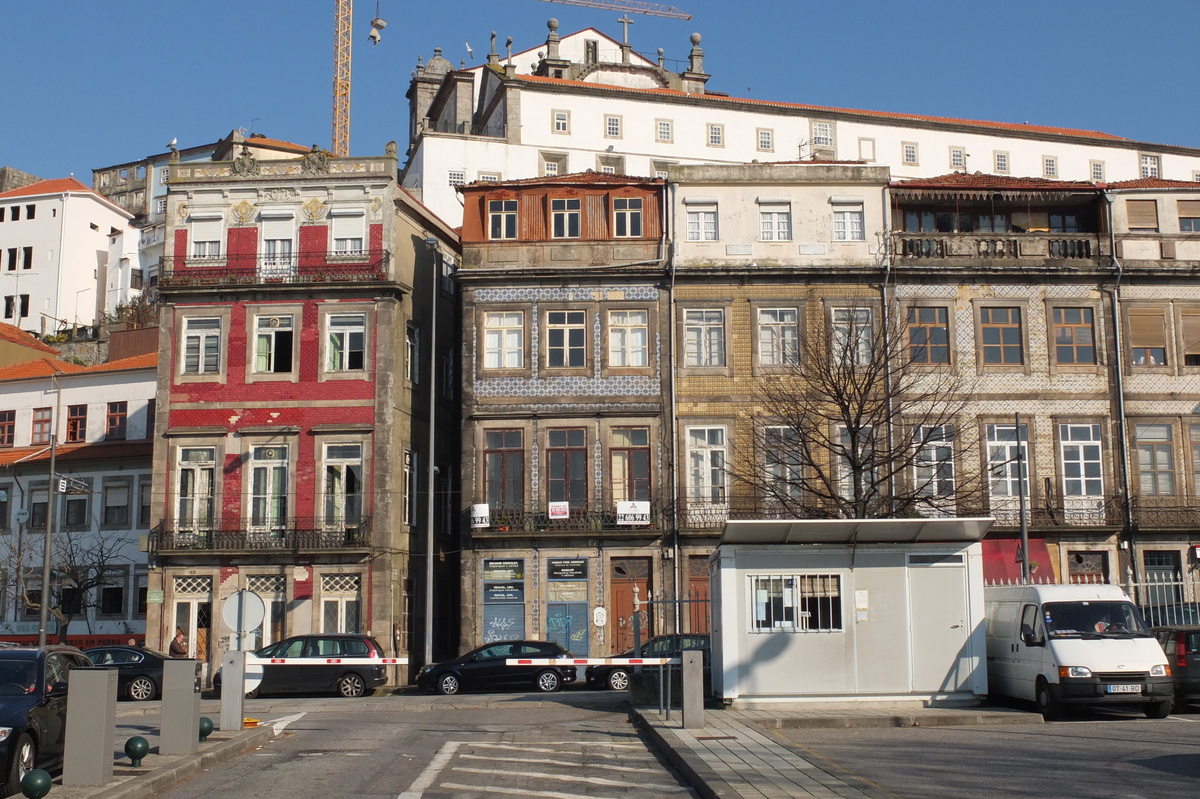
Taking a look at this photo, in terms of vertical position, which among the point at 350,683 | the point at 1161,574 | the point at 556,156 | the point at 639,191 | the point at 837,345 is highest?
the point at 556,156

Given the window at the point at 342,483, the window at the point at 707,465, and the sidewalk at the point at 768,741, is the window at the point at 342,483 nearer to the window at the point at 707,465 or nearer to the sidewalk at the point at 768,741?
the window at the point at 707,465

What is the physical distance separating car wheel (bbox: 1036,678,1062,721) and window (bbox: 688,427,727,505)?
708 inches

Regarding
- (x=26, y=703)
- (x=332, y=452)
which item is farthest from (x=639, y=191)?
(x=26, y=703)

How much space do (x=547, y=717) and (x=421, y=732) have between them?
11.2 ft

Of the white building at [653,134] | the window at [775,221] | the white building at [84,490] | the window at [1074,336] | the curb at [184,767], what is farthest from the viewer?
the white building at [653,134]

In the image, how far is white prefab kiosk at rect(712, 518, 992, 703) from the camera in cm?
2289

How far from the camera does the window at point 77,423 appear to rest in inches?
2061

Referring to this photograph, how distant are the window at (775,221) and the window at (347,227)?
1246 cm

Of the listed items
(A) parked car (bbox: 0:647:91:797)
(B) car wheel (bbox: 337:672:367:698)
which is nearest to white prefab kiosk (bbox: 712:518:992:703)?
(A) parked car (bbox: 0:647:91:797)

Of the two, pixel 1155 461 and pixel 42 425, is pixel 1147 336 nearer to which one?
pixel 1155 461

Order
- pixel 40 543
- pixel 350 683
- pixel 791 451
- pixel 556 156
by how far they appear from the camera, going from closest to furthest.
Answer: pixel 350 683 → pixel 791 451 → pixel 40 543 → pixel 556 156

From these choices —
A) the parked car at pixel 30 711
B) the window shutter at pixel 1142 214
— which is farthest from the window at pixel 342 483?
the window shutter at pixel 1142 214

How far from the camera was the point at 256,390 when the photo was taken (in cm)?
4122

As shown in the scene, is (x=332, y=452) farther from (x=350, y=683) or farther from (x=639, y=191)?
(x=639, y=191)
